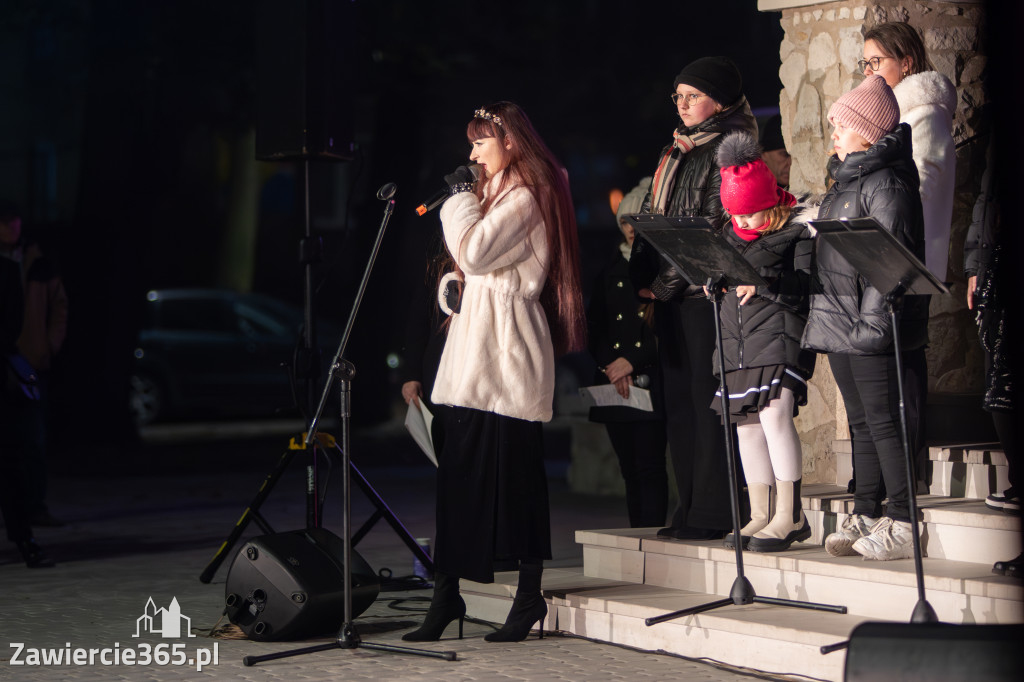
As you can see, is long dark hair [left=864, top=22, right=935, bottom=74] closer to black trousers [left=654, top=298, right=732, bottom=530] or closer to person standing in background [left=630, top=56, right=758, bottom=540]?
person standing in background [left=630, top=56, right=758, bottom=540]

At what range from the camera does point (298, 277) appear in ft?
95.6

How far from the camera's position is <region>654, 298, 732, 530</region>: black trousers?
6.46 metres

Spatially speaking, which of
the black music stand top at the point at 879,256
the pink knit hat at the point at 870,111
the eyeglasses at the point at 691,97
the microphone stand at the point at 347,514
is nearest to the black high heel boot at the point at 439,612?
the microphone stand at the point at 347,514

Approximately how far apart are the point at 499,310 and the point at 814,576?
1.63 m

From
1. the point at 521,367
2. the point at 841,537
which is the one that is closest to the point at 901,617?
the point at 841,537

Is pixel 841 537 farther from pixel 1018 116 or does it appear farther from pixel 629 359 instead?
pixel 1018 116

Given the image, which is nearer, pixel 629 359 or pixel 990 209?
pixel 990 209

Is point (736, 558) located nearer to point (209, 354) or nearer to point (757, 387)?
point (757, 387)

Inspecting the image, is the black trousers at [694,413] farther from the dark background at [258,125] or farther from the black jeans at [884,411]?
the dark background at [258,125]

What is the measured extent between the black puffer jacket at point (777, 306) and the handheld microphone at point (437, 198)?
1.07m

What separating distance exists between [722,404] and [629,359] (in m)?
1.25

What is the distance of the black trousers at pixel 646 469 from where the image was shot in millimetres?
7297

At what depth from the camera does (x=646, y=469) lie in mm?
7324

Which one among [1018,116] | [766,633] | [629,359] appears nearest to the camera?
[1018,116]
